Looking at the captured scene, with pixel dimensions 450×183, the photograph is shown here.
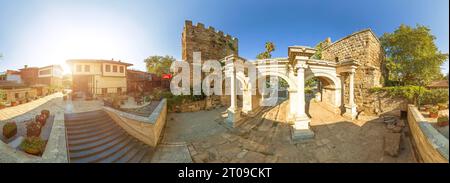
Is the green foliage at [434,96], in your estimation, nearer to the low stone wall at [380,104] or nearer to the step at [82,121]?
the low stone wall at [380,104]

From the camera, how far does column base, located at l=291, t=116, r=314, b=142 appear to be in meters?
6.43

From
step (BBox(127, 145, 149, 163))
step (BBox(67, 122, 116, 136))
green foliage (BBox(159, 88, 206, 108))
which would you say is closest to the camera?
step (BBox(127, 145, 149, 163))

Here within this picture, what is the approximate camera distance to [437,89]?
325 inches

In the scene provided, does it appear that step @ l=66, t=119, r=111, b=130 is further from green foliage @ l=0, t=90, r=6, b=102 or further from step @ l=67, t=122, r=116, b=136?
green foliage @ l=0, t=90, r=6, b=102

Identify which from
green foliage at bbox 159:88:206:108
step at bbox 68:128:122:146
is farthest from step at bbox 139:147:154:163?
green foliage at bbox 159:88:206:108

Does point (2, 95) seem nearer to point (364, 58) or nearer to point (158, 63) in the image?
point (158, 63)

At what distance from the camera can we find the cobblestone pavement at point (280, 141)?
497 centimetres

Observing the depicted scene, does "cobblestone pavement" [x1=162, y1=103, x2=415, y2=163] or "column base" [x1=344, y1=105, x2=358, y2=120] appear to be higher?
"column base" [x1=344, y1=105, x2=358, y2=120]

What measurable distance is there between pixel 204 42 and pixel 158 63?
19.8 metres

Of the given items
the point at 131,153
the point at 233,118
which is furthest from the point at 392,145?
the point at 131,153

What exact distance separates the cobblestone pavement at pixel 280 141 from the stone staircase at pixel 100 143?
131 cm

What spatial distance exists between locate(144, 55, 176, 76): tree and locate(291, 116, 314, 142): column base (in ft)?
88.6
